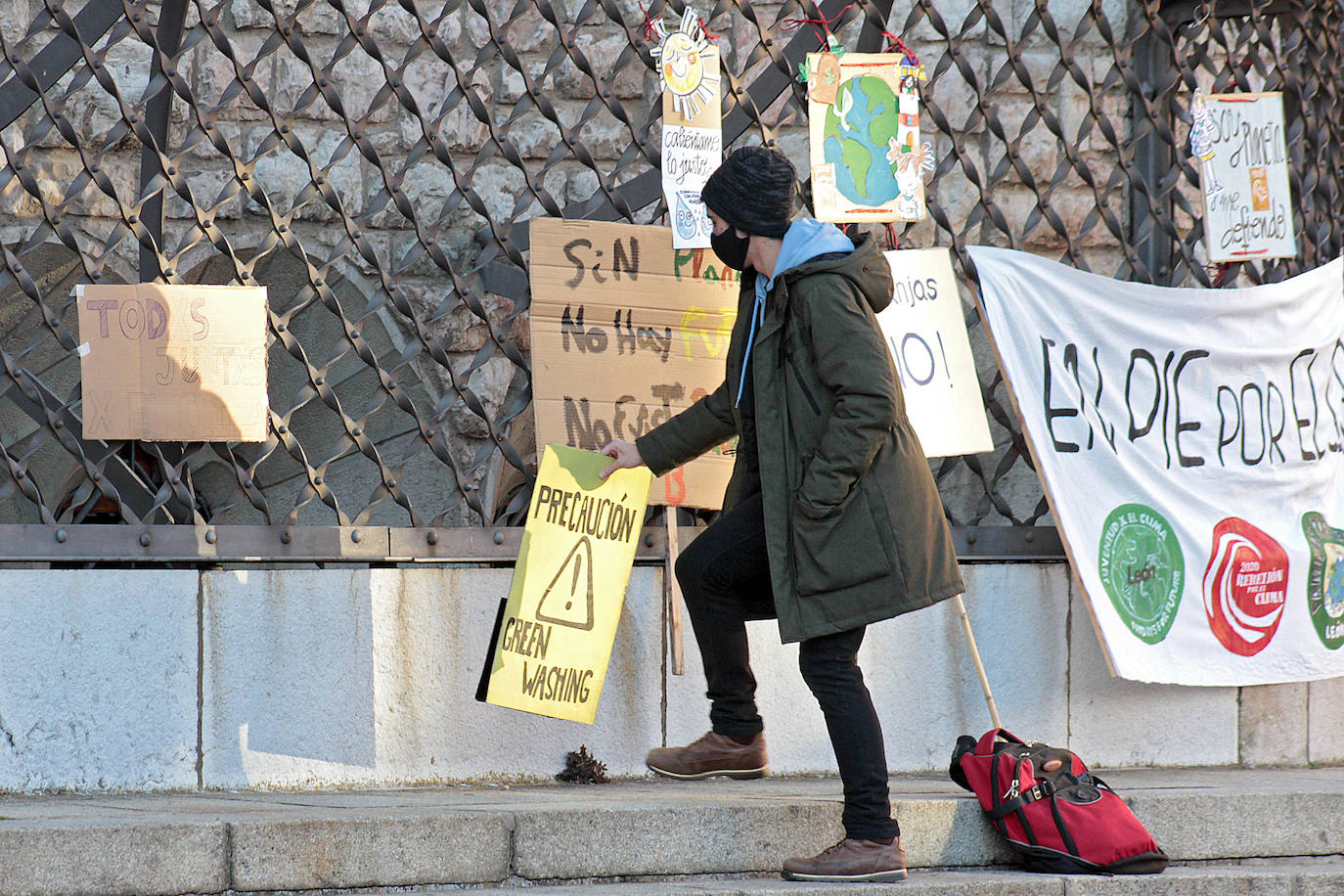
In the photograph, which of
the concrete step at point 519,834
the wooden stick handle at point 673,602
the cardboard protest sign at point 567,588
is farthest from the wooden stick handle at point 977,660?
the cardboard protest sign at point 567,588

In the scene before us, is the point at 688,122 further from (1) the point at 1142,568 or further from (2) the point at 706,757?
(1) the point at 1142,568

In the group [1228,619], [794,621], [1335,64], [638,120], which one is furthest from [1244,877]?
[638,120]

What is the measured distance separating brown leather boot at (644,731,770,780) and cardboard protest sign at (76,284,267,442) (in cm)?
160

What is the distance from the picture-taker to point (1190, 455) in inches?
205

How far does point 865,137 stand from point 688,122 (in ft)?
2.16

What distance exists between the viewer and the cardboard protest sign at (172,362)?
4.23 m

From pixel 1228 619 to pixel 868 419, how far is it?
248 centimetres

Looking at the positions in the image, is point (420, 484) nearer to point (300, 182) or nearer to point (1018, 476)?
point (300, 182)

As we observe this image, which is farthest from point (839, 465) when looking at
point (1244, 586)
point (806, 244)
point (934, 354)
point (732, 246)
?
point (1244, 586)

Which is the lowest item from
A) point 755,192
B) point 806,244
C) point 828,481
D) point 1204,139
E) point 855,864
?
point 855,864

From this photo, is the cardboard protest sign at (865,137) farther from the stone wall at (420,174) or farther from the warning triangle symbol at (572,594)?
the warning triangle symbol at (572,594)

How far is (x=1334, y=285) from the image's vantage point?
5.61 meters

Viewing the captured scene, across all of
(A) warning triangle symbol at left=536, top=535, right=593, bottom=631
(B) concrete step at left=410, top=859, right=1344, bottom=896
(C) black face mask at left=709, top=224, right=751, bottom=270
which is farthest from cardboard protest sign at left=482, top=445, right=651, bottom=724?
(C) black face mask at left=709, top=224, right=751, bottom=270

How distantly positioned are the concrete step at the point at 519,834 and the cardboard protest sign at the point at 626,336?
3.59 feet
